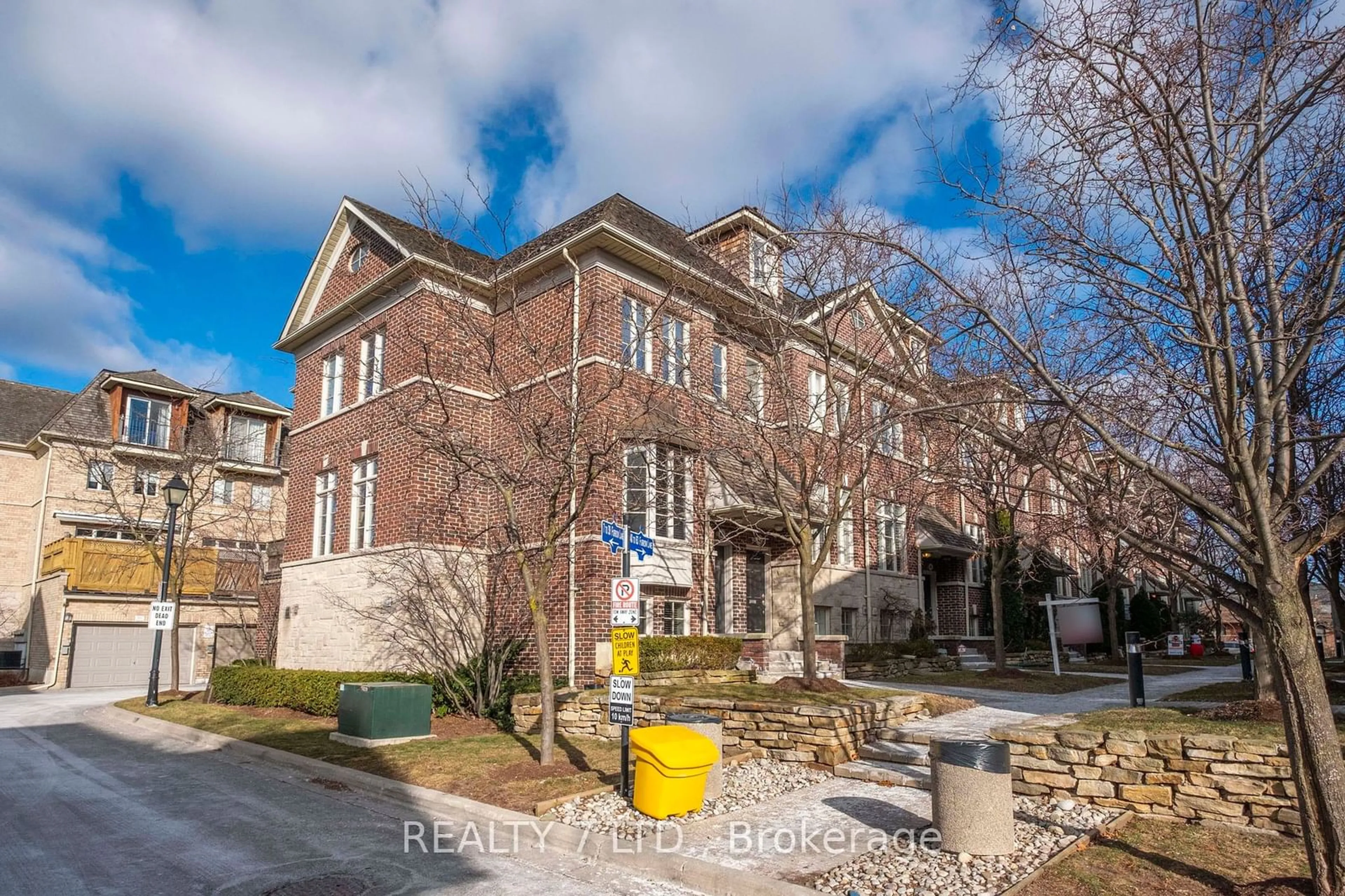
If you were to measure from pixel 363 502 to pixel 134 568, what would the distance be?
17.9 m

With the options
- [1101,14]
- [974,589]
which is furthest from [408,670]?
[974,589]

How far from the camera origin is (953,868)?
663 cm

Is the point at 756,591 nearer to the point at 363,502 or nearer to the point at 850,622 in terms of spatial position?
the point at 850,622

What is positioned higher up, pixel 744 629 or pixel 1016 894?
pixel 744 629

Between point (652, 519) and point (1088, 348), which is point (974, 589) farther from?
point (1088, 348)

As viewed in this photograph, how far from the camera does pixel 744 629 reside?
69.3 ft

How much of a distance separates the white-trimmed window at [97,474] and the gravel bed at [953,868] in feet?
78.9

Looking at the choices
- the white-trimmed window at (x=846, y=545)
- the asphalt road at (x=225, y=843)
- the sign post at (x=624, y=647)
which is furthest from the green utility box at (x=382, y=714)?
the white-trimmed window at (x=846, y=545)

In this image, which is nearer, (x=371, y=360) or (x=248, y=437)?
(x=371, y=360)

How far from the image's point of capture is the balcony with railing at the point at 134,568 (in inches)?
1210

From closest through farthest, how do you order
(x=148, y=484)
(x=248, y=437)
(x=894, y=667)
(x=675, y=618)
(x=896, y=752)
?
(x=896, y=752)
(x=675, y=618)
(x=894, y=667)
(x=148, y=484)
(x=248, y=437)

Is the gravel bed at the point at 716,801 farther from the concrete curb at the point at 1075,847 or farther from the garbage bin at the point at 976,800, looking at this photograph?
the concrete curb at the point at 1075,847

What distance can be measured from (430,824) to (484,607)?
1000 centimetres

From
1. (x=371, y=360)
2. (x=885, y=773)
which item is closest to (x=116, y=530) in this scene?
(x=371, y=360)
